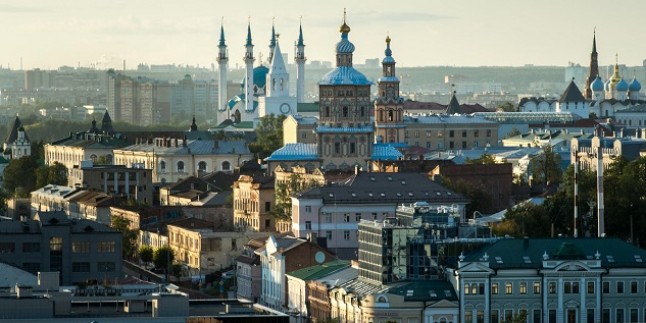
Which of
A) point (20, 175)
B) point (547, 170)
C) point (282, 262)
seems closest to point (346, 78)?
point (547, 170)

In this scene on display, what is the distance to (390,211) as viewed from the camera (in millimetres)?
108312

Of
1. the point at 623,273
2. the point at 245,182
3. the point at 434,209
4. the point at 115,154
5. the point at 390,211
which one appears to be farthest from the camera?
the point at 115,154

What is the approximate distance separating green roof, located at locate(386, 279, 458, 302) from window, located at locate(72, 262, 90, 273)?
14.7m

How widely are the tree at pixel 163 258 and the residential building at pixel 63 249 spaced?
12.6 m

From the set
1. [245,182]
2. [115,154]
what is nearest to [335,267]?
[245,182]

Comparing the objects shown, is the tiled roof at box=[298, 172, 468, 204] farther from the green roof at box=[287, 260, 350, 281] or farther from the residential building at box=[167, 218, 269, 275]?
the green roof at box=[287, 260, 350, 281]

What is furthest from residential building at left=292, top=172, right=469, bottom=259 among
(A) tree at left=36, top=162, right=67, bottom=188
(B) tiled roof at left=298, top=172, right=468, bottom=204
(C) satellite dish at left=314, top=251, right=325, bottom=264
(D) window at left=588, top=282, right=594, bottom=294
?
(A) tree at left=36, top=162, right=67, bottom=188

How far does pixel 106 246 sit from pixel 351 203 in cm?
1912

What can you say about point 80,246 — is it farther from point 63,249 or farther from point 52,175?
point 52,175

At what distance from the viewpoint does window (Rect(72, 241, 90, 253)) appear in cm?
9188

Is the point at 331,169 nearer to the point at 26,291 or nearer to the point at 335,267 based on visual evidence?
the point at 335,267

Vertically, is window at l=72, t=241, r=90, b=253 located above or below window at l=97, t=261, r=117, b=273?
above

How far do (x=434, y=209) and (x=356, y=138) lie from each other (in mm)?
42618

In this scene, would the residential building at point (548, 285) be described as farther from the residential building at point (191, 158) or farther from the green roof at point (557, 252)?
the residential building at point (191, 158)
